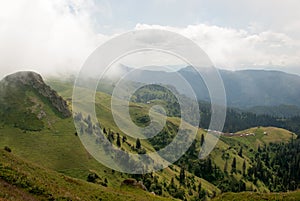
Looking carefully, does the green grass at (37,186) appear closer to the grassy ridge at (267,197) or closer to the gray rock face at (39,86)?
the grassy ridge at (267,197)

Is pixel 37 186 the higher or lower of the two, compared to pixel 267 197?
lower

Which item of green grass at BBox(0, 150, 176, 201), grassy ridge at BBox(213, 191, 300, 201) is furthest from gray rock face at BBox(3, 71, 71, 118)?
grassy ridge at BBox(213, 191, 300, 201)

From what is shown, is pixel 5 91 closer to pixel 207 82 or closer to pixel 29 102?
pixel 29 102

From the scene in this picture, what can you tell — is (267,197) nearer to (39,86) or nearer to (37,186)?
(37,186)

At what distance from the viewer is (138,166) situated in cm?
16738

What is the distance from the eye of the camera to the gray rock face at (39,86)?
187 meters

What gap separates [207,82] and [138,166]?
13603 centimetres

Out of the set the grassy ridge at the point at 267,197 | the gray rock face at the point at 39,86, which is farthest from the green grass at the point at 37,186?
the gray rock face at the point at 39,86

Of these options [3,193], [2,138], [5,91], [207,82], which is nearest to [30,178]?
[3,193]

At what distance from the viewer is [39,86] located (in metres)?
193

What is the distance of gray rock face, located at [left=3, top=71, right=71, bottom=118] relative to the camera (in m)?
187

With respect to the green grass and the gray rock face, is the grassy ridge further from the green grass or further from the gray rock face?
the gray rock face

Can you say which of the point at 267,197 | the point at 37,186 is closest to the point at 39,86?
the point at 37,186

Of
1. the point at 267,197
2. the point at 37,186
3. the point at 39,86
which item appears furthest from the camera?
the point at 39,86
